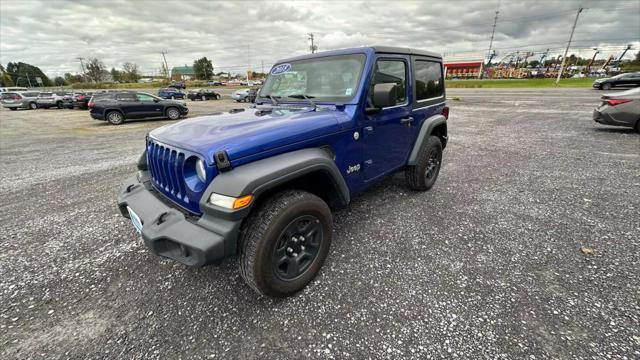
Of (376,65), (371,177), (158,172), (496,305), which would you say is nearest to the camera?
(496,305)

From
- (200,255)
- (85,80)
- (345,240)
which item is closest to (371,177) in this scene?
(345,240)

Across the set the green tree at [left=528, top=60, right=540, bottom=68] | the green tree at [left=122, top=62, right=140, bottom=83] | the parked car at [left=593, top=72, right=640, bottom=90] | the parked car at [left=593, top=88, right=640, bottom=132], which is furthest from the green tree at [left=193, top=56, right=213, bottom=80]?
the green tree at [left=528, top=60, right=540, bottom=68]

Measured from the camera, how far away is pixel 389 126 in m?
3.10

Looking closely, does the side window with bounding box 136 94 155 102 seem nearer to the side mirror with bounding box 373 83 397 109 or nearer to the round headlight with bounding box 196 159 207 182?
the round headlight with bounding box 196 159 207 182

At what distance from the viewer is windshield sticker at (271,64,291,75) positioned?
3410 mm

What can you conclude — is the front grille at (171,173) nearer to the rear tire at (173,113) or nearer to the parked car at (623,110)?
the parked car at (623,110)

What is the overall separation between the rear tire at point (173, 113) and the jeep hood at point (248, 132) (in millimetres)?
13085

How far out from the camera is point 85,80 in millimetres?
83562

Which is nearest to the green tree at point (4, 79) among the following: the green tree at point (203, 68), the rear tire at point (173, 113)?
the green tree at point (203, 68)

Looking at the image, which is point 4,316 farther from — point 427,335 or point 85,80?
point 85,80

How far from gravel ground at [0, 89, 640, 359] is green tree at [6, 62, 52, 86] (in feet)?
414

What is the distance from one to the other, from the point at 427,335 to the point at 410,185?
2.44 metres

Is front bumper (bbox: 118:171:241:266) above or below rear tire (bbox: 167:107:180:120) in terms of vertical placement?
above

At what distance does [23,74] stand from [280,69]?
13167 centimetres
